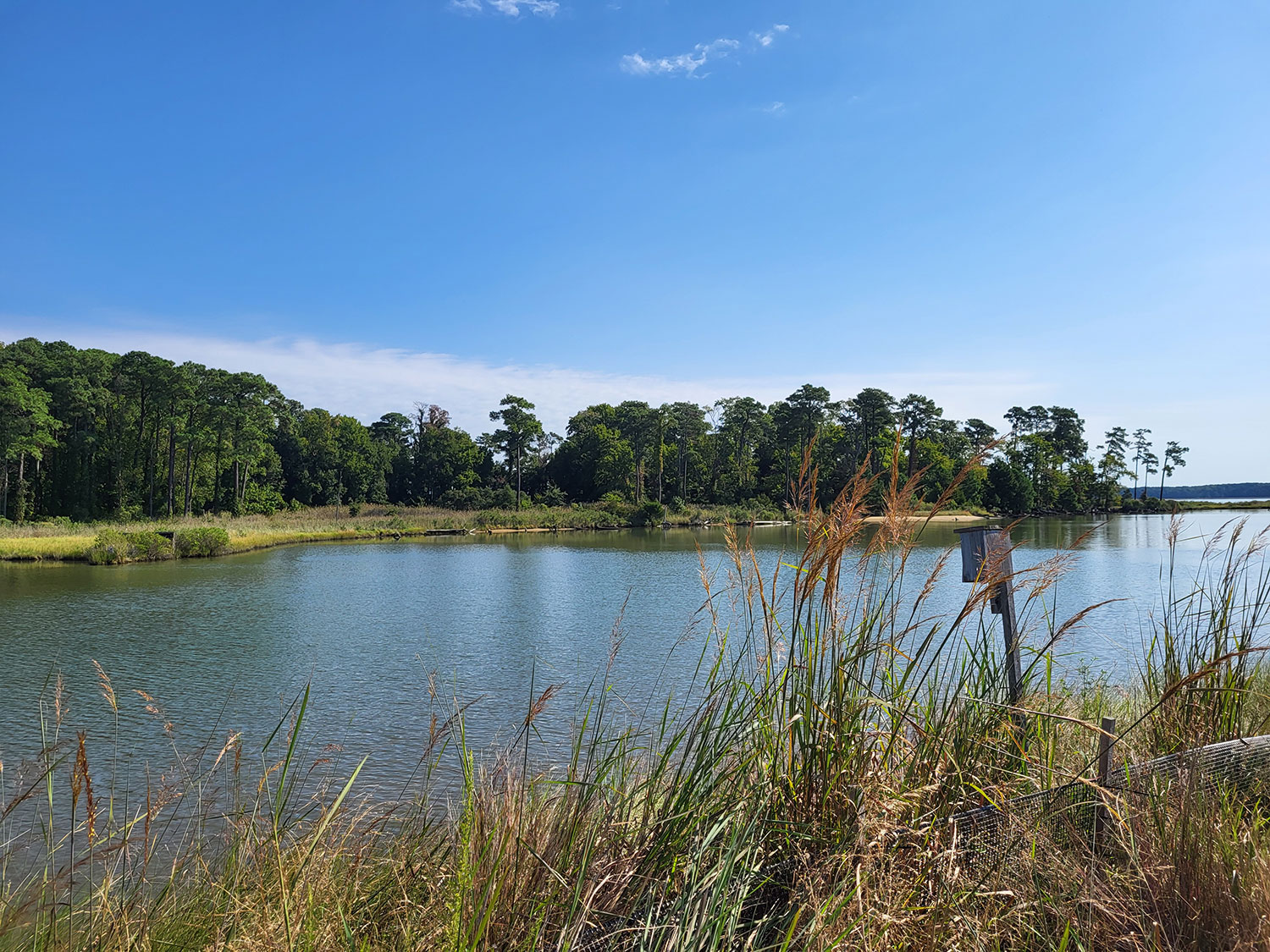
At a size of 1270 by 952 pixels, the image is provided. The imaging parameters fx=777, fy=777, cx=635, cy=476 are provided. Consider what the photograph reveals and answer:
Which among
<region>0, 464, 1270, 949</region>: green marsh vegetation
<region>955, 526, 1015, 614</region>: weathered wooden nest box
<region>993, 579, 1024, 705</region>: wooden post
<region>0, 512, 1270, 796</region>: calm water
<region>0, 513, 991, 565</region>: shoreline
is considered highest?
<region>955, 526, 1015, 614</region>: weathered wooden nest box

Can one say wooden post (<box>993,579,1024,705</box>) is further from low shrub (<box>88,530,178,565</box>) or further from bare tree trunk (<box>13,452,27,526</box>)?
bare tree trunk (<box>13,452,27,526</box>)

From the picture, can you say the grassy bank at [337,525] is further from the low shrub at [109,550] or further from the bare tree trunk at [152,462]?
the bare tree trunk at [152,462]

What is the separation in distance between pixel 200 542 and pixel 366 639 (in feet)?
56.6

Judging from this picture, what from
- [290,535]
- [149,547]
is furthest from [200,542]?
[290,535]

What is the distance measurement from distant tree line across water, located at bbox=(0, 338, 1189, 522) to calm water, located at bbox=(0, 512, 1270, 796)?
56.1 feet

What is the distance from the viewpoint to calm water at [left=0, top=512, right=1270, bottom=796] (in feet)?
23.7

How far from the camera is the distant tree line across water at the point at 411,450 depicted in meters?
37.3

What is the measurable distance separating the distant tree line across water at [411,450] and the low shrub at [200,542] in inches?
486

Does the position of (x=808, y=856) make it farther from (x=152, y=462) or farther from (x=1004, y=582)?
(x=152, y=462)

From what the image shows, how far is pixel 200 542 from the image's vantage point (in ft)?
84.7

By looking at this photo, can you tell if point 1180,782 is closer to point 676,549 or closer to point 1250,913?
point 1250,913

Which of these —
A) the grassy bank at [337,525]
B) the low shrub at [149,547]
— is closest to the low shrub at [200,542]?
the grassy bank at [337,525]

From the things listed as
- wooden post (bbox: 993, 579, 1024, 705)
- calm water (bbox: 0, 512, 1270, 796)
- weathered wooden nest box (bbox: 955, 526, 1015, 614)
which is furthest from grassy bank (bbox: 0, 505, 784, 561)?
wooden post (bbox: 993, 579, 1024, 705)

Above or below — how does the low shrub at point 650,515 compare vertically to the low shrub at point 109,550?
above
